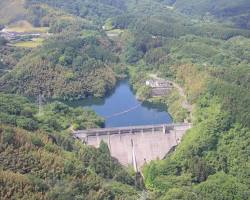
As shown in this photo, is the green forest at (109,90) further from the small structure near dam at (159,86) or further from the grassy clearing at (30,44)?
the grassy clearing at (30,44)

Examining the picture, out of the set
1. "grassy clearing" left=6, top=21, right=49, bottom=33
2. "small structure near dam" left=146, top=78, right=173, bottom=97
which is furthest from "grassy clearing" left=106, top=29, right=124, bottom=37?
"small structure near dam" left=146, top=78, right=173, bottom=97

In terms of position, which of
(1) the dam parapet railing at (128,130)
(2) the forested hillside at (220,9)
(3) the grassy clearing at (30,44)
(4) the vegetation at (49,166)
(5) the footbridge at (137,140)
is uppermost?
(2) the forested hillside at (220,9)

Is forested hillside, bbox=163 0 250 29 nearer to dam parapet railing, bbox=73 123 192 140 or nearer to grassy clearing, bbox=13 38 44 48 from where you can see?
grassy clearing, bbox=13 38 44 48

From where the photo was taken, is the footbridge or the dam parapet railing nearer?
the footbridge

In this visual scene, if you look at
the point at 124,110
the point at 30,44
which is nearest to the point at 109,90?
the point at 124,110

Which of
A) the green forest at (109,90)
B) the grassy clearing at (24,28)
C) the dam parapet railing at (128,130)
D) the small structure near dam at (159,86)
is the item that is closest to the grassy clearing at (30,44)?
the green forest at (109,90)
